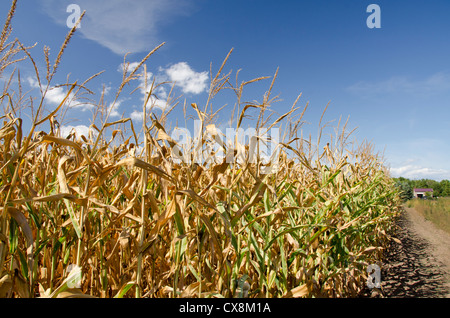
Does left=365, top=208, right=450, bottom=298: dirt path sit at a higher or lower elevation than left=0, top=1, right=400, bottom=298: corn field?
lower

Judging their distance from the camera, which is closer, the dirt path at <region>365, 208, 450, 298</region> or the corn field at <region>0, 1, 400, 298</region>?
the corn field at <region>0, 1, 400, 298</region>

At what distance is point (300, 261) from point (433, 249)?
230 inches

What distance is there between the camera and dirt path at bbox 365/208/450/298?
350 centimetres

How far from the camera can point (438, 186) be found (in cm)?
6669

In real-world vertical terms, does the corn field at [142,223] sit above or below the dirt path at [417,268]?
above

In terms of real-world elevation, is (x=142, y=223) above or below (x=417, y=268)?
above

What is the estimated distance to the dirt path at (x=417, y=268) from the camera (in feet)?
11.5

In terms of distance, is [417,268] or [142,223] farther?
[417,268]

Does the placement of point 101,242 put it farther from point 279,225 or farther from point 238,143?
point 279,225

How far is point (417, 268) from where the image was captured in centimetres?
448

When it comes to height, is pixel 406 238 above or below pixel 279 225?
below

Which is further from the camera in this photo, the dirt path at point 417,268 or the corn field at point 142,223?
the dirt path at point 417,268
